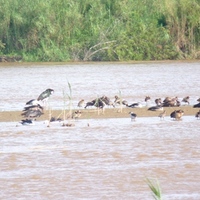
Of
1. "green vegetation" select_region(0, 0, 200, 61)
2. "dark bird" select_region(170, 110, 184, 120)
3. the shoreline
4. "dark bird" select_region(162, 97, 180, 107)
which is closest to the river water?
"dark bird" select_region(170, 110, 184, 120)

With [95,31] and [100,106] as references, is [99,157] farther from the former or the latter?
[95,31]

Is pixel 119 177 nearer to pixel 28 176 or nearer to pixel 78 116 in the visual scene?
pixel 28 176

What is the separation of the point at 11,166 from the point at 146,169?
1.76m

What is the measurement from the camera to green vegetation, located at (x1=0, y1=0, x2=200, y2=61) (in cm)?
3516

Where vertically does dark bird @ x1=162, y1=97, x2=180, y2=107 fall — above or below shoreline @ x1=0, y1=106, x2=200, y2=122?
above

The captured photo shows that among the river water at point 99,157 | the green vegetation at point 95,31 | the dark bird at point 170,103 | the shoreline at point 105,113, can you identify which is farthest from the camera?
the green vegetation at point 95,31

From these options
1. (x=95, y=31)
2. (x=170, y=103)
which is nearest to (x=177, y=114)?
(x=170, y=103)

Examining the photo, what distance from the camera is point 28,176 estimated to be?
33.4ft

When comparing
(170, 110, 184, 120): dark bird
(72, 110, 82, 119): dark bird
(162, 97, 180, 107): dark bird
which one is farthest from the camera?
(162, 97, 180, 107): dark bird

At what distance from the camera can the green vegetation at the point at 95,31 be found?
35.2 metres

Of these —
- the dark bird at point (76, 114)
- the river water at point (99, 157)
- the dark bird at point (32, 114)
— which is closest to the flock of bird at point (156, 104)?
the river water at point (99, 157)

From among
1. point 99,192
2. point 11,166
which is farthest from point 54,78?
point 99,192

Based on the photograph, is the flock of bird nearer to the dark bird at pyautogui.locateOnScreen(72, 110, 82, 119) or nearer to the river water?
the river water

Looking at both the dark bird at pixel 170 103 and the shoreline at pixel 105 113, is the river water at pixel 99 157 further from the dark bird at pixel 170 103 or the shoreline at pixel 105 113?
the dark bird at pixel 170 103
